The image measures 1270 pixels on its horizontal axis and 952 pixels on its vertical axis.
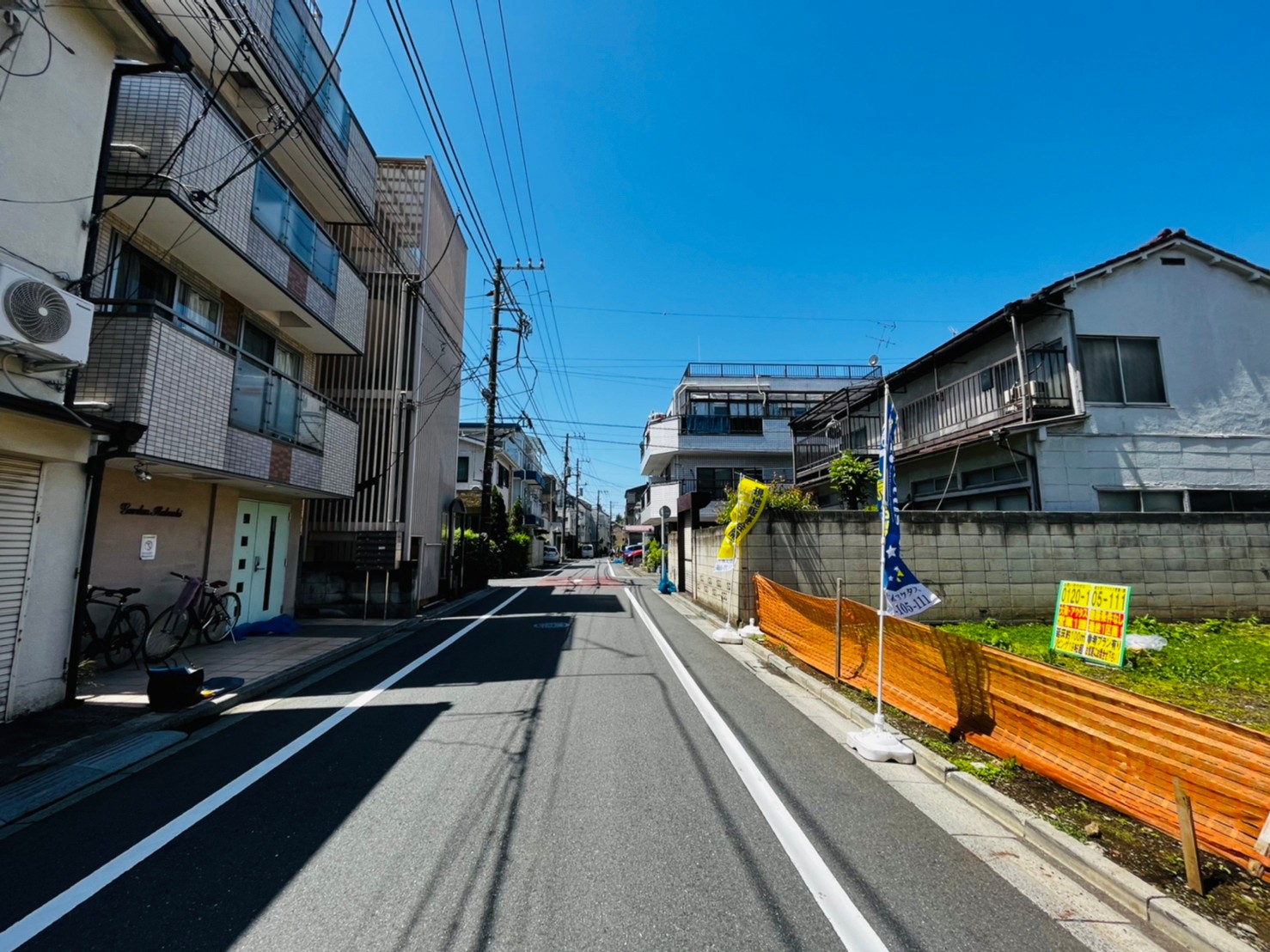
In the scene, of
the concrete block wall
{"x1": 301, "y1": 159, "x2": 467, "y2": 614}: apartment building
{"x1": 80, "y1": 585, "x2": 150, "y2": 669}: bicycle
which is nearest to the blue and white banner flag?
the concrete block wall

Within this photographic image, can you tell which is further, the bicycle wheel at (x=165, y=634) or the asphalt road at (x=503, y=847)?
the bicycle wheel at (x=165, y=634)

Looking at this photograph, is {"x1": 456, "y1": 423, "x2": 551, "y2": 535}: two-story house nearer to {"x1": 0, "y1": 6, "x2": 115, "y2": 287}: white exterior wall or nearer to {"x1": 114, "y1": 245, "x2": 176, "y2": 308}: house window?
{"x1": 114, "y1": 245, "x2": 176, "y2": 308}: house window

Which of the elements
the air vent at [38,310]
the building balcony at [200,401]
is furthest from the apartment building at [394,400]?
the air vent at [38,310]

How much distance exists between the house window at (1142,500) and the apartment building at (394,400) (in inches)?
580

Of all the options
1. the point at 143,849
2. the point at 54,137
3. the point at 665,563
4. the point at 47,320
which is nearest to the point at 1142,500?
the point at 665,563

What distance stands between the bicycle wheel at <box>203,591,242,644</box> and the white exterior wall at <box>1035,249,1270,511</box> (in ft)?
49.2

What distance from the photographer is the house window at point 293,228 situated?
8531 millimetres

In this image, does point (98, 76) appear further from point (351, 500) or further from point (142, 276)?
point (351, 500)

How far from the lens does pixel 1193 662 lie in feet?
24.1

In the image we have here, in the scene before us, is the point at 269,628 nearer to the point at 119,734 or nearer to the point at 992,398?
the point at 119,734

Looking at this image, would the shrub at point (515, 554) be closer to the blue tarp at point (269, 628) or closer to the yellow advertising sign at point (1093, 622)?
the blue tarp at point (269, 628)

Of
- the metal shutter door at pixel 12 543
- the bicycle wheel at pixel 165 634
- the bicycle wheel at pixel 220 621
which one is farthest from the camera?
the bicycle wheel at pixel 220 621

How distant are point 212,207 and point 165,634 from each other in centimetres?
605

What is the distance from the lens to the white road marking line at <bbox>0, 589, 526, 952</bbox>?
2533 millimetres
